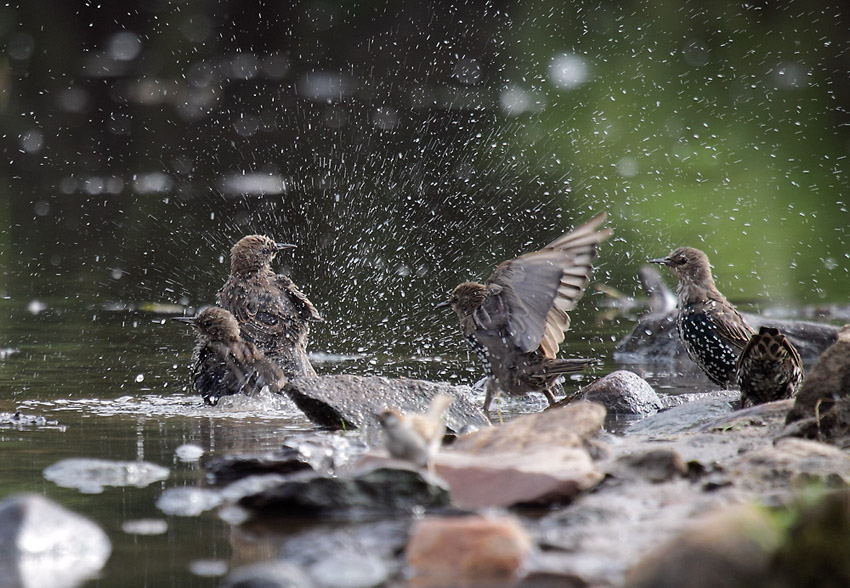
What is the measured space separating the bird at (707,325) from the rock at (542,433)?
2.39 meters

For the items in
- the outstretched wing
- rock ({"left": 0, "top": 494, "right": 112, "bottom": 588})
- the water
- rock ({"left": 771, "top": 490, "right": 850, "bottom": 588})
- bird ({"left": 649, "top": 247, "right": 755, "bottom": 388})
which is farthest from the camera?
bird ({"left": 649, "top": 247, "right": 755, "bottom": 388})

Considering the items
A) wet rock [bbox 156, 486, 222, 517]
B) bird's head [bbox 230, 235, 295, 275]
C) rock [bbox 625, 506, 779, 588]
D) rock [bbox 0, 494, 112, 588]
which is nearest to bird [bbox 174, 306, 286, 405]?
bird's head [bbox 230, 235, 295, 275]

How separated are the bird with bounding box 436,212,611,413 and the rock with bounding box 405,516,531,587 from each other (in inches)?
128

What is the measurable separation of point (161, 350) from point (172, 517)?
5021 mm

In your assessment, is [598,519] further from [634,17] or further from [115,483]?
[634,17]

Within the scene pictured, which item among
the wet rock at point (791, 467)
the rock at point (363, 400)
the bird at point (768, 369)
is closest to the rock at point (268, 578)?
the wet rock at point (791, 467)

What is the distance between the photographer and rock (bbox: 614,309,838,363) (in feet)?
29.8

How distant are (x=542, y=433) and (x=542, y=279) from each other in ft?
6.22

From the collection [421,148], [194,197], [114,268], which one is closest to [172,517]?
[114,268]

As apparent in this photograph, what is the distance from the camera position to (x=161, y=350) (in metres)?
8.75

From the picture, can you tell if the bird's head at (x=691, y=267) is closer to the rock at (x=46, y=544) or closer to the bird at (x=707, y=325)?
the bird at (x=707, y=325)

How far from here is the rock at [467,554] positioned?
3059 mm

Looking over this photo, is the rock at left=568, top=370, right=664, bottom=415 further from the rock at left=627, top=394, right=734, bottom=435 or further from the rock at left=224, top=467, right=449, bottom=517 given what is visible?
the rock at left=224, top=467, right=449, bottom=517

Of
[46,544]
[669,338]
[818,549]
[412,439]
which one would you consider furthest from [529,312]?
[818,549]
